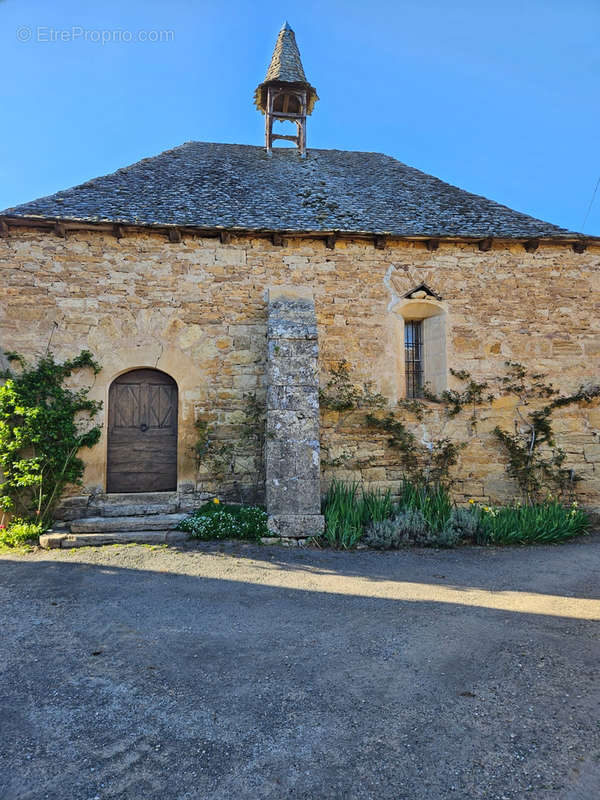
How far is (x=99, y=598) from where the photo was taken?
4.15 m

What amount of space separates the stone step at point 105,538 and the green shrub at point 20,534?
160 mm

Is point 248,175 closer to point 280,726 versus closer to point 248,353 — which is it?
point 248,353

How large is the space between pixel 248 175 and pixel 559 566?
9338 mm

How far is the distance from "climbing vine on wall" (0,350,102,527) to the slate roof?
29.0 ft

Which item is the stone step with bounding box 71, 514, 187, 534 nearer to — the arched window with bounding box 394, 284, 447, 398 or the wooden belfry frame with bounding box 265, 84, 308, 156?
the arched window with bounding box 394, 284, 447, 398

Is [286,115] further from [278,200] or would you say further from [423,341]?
[423,341]

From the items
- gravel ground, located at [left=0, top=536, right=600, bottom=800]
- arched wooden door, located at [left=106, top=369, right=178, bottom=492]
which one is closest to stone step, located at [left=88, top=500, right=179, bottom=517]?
arched wooden door, located at [left=106, top=369, right=178, bottom=492]

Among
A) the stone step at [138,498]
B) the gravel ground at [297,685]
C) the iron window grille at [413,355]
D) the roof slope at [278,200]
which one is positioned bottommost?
the gravel ground at [297,685]

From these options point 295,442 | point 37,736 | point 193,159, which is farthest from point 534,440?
point 193,159

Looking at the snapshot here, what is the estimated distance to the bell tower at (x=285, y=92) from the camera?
1125cm

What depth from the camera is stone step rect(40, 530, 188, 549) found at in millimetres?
5840

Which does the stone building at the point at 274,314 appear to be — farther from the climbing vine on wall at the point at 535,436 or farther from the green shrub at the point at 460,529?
the green shrub at the point at 460,529

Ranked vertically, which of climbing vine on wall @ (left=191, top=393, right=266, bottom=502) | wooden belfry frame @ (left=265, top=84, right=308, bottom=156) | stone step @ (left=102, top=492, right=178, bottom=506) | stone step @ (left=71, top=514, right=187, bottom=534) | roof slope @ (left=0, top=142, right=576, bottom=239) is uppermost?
wooden belfry frame @ (left=265, top=84, right=308, bottom=156)

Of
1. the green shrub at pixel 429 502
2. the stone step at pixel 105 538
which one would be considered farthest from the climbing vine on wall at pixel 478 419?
the stone step at pixel 105 538
